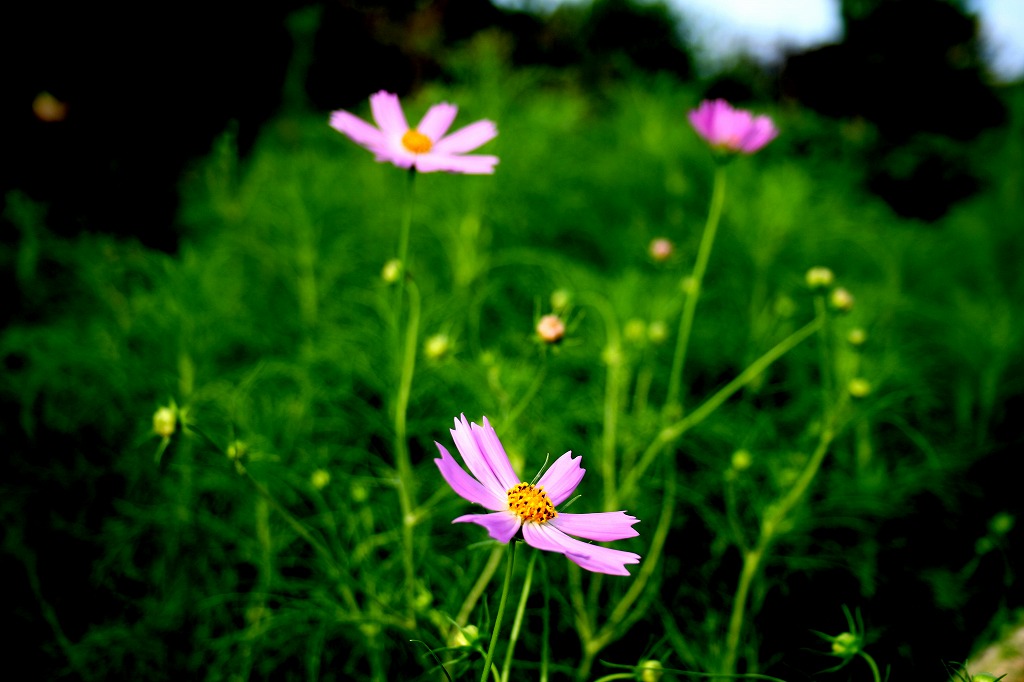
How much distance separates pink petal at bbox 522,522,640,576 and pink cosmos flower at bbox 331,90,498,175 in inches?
13.3

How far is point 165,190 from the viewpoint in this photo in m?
1.73

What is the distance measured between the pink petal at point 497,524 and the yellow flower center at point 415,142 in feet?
1.44

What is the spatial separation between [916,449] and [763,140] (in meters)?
0.83

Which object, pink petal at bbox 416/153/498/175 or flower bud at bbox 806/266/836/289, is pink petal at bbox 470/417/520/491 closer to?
pink petal at bbox 416/153/498/175

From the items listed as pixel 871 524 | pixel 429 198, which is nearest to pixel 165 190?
pixel 429 198

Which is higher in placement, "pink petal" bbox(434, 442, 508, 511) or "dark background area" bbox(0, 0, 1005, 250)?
"dark background area" bbox(0, 0, 1005, 250)

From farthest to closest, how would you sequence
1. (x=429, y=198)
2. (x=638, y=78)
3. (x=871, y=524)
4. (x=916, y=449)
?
(x=638, y=78)
(x=429, y=198)
(x=916, y=449)
(x=871, y=524)

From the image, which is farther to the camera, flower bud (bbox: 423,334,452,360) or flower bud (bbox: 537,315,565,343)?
flower bud (bbox: 423,334,452,360)

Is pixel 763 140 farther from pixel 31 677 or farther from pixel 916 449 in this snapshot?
pixel 31 677

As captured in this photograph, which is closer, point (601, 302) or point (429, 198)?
point (601, 302)

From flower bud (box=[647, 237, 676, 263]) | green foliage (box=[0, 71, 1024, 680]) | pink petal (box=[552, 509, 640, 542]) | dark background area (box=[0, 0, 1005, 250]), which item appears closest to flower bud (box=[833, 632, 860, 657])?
green foliage (box=[0, 71, 1024, 680])

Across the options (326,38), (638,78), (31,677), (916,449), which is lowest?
(31,677)

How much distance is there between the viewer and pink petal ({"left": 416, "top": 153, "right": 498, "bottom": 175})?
0.65 m

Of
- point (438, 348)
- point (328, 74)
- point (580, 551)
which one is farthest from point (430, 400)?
point (328, 74)
